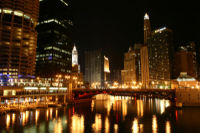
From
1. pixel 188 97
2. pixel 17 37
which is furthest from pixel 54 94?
pixel 188 97

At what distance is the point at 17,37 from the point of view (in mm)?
130375

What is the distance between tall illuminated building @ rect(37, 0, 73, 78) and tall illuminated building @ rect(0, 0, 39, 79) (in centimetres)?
2741

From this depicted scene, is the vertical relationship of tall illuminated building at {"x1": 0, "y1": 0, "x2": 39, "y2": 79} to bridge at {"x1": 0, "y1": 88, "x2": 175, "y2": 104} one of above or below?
above

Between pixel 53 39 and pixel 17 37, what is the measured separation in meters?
41.9

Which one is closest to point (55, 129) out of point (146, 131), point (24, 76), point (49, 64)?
point (146, 131)

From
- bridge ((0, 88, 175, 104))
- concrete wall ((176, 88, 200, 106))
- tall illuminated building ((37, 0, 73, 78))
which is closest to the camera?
bridge ((0, 88, 175, 104))

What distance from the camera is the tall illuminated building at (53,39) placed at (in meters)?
168

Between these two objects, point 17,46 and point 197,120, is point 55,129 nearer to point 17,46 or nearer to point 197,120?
point 197,120

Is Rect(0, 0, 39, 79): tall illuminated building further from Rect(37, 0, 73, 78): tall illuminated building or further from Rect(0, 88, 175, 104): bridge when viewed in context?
Rect(0, 88, 175, 104): bridge

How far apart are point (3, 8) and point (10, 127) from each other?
351 ft

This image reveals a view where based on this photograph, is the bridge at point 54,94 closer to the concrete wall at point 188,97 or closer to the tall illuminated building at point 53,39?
the concrete wall at point 188,97

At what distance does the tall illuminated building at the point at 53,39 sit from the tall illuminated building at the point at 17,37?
27.4 metres

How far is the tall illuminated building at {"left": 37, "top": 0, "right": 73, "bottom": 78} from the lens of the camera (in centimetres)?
16750

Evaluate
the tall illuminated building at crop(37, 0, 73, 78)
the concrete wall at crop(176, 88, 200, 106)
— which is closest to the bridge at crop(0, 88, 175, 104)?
the concrete wall at crop(176, 88, 200, 106)
